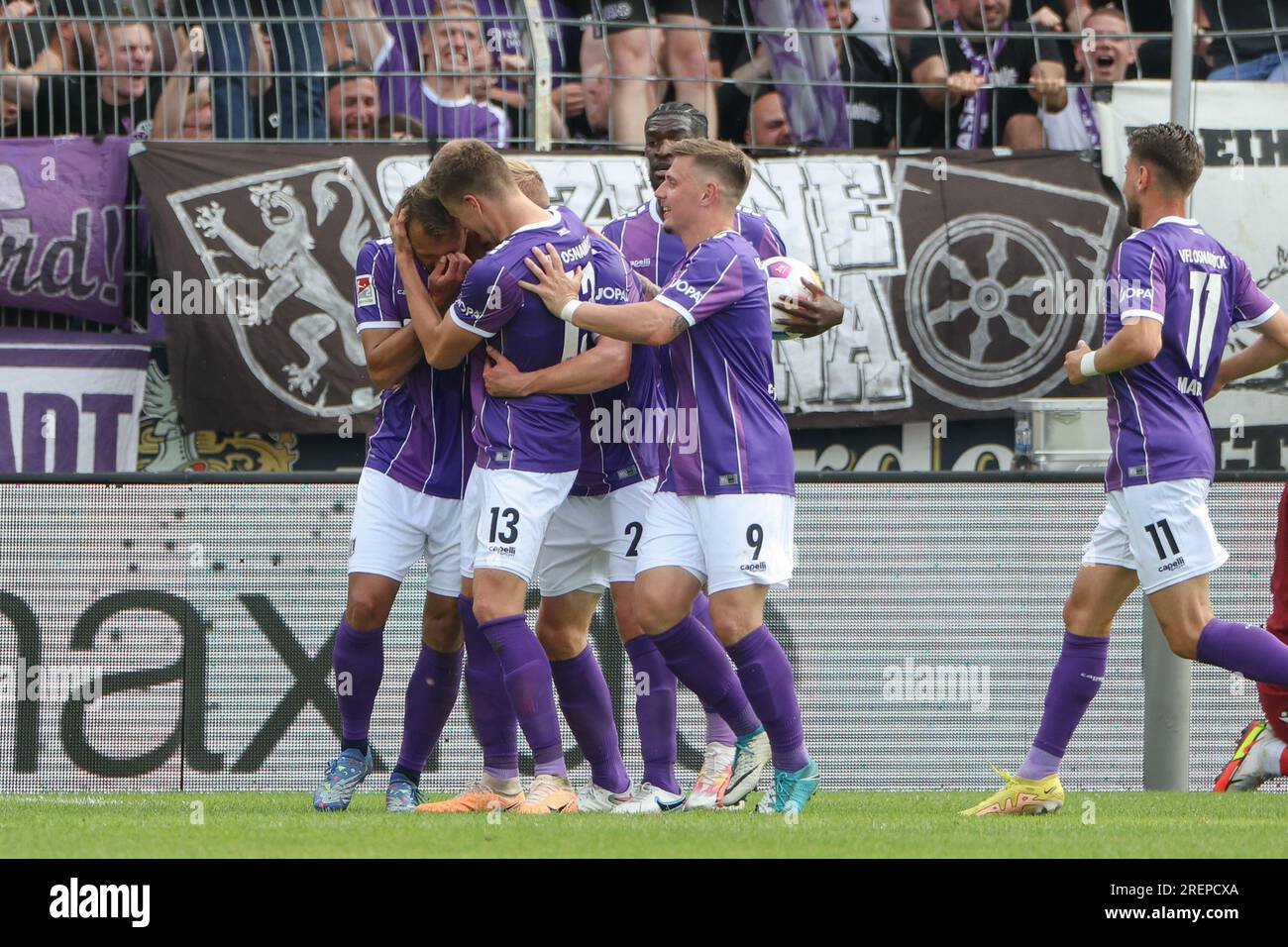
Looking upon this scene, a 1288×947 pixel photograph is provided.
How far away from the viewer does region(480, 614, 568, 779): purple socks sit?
6270 millimetres

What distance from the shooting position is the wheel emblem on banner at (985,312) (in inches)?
404

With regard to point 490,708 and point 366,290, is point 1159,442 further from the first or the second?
point 366,290

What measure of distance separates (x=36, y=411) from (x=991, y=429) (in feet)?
16.2

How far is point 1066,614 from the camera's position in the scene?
6.72 meters

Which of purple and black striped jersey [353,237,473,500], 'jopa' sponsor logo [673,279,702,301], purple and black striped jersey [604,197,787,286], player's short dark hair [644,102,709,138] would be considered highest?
player's short dark hair [644,102,709,138]

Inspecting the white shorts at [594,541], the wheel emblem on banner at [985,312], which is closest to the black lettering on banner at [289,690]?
the white shorts at [594,541]

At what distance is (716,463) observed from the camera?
20.7 ft

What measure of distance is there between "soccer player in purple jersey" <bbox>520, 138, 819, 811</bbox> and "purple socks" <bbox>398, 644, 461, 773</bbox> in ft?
2.98

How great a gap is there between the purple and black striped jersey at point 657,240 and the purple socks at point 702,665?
149cm

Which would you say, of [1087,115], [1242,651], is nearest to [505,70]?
[1087,115]

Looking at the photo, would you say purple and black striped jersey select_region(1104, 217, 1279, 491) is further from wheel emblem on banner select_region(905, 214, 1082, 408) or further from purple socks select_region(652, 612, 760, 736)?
wheel emblem on banner select_region(905, 214, 1082, 408)

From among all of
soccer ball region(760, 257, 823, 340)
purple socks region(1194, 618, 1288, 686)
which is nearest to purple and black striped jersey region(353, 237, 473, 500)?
soccer ball region(760, 257, 823, 340)
